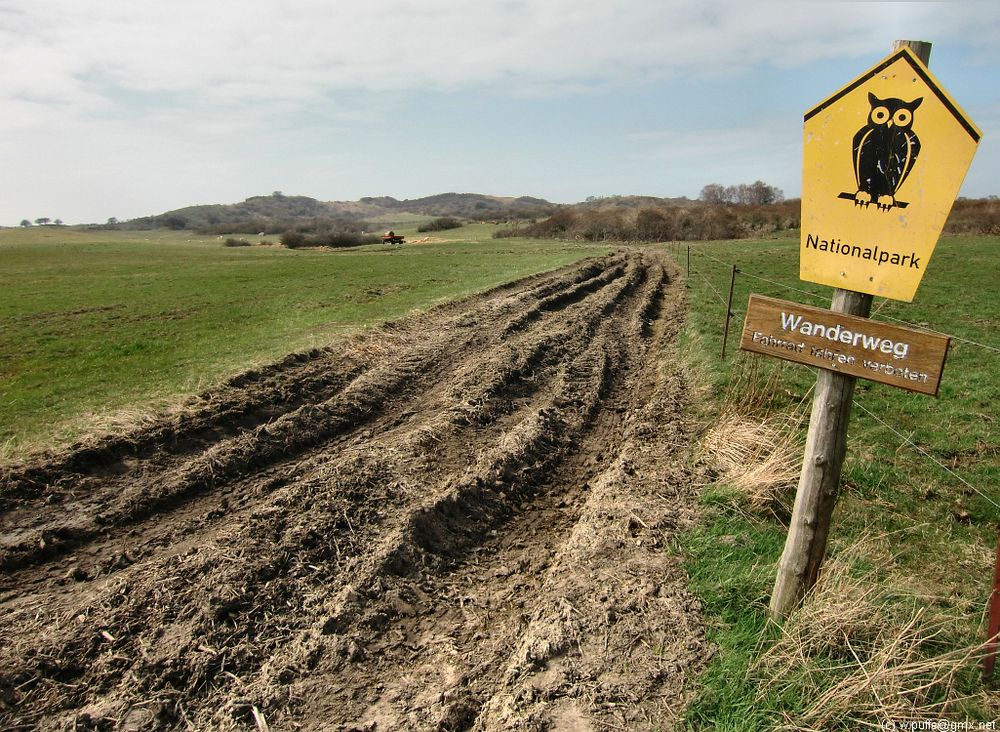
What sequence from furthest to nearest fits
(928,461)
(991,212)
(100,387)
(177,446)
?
1. (991,212)
2. (100,387)
3. (177,446)
4. (928,461)

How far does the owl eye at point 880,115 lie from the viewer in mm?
3125

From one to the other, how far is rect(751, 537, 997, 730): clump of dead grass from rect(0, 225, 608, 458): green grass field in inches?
333

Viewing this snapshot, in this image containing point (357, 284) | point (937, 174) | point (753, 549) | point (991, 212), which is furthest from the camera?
point (991, 212)

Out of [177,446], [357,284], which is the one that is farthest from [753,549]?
[357,284]

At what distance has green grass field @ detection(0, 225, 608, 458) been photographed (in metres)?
9.42

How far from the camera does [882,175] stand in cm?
321

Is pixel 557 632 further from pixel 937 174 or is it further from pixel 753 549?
pixel 937 174

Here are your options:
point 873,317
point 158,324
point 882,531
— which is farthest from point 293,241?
point 882,531

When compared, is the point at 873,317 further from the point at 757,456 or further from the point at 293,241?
the point at 293,241

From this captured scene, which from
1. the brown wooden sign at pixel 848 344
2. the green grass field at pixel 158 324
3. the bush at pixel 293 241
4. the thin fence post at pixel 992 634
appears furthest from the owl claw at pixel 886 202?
the bush at pixel 293 241

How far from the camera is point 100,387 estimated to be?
33.9 ft

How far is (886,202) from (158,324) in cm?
1848

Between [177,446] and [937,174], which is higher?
[937,174]

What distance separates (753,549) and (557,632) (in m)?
2.03
